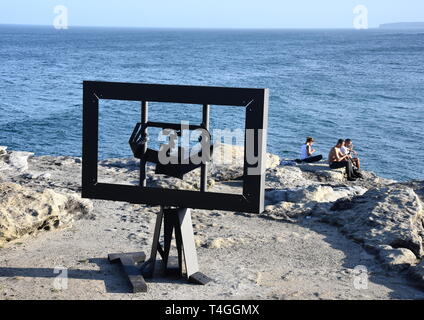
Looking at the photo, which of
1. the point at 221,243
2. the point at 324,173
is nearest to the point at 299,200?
the point at 221,243

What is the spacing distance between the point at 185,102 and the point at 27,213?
11.1 ft

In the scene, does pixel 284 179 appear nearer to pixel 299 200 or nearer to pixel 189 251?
pixel 299 200

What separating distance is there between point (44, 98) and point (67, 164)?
30.7 metres

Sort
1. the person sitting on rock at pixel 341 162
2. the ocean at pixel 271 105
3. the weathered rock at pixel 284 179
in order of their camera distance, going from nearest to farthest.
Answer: the weathered rock at pixel 284 179, the person sitting on rock at pixel 341 162, the ocean at pixel 271 105

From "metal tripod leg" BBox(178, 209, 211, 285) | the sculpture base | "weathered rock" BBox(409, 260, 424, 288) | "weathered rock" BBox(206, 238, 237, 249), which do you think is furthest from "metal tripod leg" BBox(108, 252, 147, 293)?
"weathered rock" BBox(409, 260, 424, 288)

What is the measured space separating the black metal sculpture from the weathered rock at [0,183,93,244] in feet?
5.52

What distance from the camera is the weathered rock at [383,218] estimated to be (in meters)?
9.73

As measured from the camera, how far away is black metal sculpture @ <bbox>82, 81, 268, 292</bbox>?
763 cm

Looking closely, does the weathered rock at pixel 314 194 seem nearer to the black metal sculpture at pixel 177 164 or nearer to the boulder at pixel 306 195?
the boulder at pixel 306 195

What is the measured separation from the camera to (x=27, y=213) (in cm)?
970

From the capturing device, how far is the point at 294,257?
9.41 metres

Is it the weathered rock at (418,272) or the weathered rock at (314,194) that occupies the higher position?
the weathered rock at (314,194)

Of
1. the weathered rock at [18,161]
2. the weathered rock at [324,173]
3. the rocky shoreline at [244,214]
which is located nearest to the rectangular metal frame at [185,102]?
the rocky shoreline at [244,214]

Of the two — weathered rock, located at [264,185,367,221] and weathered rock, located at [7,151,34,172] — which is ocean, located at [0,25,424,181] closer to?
weathered rock, located at [7,151,34,172]
